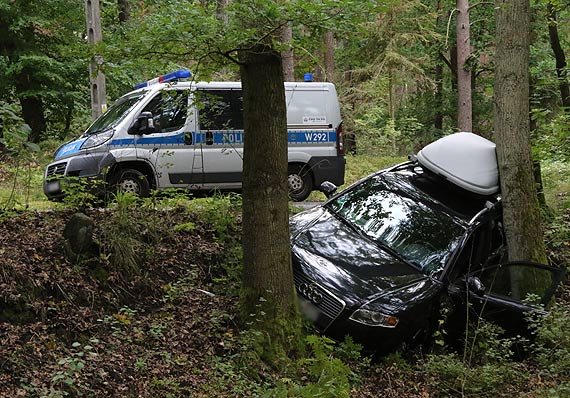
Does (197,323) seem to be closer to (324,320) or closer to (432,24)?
(324,320)

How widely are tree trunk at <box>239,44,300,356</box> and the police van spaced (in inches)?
161

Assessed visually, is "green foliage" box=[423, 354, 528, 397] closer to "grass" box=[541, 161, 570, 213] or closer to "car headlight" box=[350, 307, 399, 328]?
"car headlight" box=[350, 307, 399, 328]

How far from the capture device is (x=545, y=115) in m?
9.67

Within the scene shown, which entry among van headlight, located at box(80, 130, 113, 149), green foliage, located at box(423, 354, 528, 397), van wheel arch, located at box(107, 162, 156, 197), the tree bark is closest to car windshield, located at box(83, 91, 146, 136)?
van headlight, located at box(80, 130, 113, 149)

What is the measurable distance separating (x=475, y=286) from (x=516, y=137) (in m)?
2.32

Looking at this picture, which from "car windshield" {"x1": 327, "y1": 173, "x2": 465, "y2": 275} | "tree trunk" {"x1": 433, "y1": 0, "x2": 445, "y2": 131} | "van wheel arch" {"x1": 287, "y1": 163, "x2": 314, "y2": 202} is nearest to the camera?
"car windshield" {"x1": 327, "y1": 173, "x2": 465, "y2": 275}

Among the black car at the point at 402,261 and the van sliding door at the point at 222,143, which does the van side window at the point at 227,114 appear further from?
the black car at the point at 402,261

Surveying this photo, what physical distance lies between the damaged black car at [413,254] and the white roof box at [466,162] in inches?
0.5

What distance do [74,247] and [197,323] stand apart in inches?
56.8

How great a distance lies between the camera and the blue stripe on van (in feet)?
35.4

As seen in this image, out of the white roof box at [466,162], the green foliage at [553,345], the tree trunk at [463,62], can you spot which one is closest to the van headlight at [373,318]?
the green foliage at [553,345]

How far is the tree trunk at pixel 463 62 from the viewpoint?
18.2 meters

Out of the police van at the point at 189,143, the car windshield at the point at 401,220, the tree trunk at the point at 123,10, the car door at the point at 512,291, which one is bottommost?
the car door at the point at 512,291

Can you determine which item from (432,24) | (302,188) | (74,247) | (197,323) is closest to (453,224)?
(197,323)
